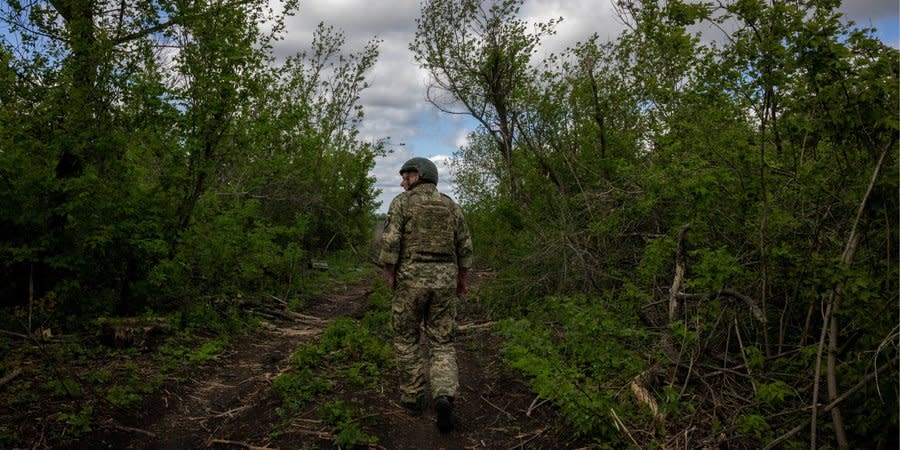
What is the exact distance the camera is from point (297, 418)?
509 centimetres

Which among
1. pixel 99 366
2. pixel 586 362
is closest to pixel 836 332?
pixel 586 362

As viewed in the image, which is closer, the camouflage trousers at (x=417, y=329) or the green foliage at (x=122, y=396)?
the green foliage at (x=122, y=396)

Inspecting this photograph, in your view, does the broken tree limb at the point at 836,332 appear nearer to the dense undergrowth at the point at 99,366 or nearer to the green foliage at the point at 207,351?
the dense undergrowth at the point at 99,366

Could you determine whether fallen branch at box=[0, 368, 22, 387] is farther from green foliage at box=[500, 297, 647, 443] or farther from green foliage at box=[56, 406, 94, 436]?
green foliage at box=[500, 297, 647, 443]

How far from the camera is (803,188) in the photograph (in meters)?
4.16

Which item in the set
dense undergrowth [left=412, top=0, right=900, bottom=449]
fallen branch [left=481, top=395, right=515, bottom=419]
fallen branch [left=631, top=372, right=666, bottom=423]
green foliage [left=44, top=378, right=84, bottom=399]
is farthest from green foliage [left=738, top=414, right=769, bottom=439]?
green foliage [left=44, top=378, right=84, bottom=399]

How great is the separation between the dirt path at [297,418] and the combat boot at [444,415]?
0.24 ft

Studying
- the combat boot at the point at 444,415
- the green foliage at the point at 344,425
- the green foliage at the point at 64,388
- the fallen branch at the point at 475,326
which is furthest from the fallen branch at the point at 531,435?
the fallen branch at the point at 475,326

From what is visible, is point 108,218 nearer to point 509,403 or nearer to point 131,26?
point 131,26

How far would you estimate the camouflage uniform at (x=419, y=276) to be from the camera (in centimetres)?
543

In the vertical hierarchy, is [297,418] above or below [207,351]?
below

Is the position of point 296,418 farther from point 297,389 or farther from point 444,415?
point 444,415

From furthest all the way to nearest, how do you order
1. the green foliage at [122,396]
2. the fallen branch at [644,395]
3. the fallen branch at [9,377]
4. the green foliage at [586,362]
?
the green foliage at [122,396] → the fallen branch at [9,377] → the green foliage at [586,362] → the fallen branch at [644,395]

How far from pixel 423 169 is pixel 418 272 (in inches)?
44.1
